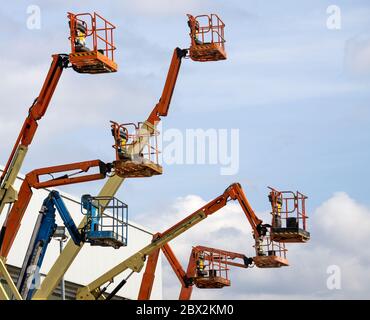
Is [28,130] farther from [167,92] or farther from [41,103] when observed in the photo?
[167,92]

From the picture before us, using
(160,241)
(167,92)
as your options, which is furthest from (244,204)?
(167,92)

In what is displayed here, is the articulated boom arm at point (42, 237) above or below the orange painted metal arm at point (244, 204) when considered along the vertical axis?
below

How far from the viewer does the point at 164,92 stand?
118 feet

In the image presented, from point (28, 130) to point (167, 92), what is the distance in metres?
5.34

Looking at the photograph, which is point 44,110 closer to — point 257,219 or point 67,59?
point 67,59

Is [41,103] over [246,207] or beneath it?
over

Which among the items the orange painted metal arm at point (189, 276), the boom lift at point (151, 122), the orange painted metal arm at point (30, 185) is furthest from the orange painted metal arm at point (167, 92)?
the orange painted metal arm at point (189, 276)

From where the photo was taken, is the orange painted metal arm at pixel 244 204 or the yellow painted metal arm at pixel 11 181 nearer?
the yellow painted metal arm at pixel 11 181

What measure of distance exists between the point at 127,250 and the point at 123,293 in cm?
201

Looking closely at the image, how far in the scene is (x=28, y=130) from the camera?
107 ft

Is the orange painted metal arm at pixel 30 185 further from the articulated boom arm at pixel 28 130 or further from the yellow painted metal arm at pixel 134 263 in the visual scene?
the yellow painted metal arm at pixel 134 263

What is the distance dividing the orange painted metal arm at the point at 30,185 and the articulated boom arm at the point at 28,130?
637 millimetres

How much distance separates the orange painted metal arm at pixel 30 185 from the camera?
3266cm
